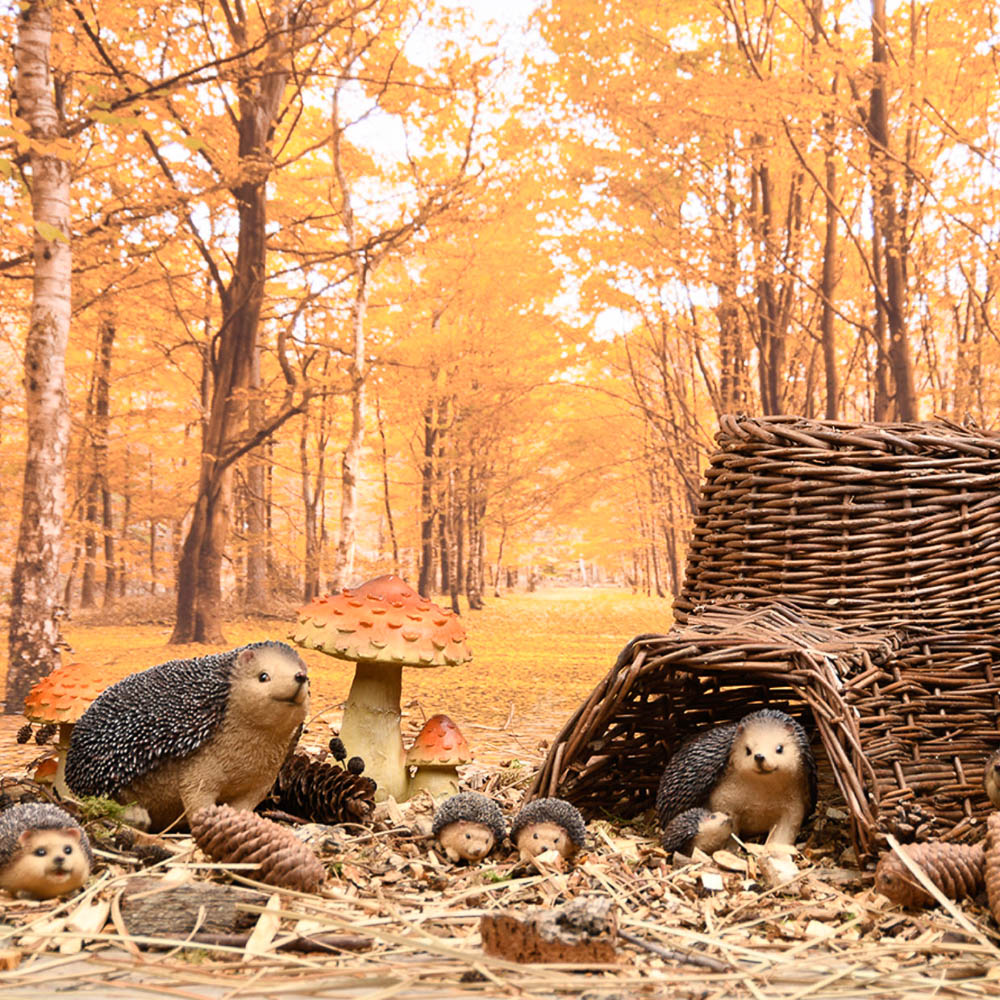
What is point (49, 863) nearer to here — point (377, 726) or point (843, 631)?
point (377, 726)

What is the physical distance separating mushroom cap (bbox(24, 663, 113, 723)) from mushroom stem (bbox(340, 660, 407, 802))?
60 cm

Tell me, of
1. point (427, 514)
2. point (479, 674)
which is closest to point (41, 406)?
point (479, 674)

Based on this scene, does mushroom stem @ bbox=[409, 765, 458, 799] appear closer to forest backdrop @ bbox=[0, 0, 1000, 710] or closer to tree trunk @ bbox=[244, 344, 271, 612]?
forest backdrop @ bbox=[0, 0, 1000, 710]

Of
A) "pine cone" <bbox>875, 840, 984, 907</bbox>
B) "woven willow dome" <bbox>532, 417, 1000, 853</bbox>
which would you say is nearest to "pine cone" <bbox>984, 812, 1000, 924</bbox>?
"pine cone" <bbox>875, 840, 984, 907</bbox>

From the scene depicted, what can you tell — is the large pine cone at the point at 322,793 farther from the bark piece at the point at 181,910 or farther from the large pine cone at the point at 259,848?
the bark piece at the point at 181,910

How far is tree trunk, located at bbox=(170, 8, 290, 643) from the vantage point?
14.8 ft

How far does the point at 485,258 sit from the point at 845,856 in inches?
181

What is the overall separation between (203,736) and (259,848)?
323 millimetres

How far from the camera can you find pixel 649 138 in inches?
188

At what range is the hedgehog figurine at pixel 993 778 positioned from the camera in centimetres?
155

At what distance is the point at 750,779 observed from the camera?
5.56ft

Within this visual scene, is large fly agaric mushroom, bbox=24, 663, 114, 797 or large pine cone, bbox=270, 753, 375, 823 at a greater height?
large fly agaric mushroom, bbox=24, 663, 114, 797

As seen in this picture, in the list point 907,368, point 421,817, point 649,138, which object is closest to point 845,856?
point 421,817

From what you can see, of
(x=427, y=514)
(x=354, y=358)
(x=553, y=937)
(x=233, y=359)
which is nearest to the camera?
(x=553, y=937)
